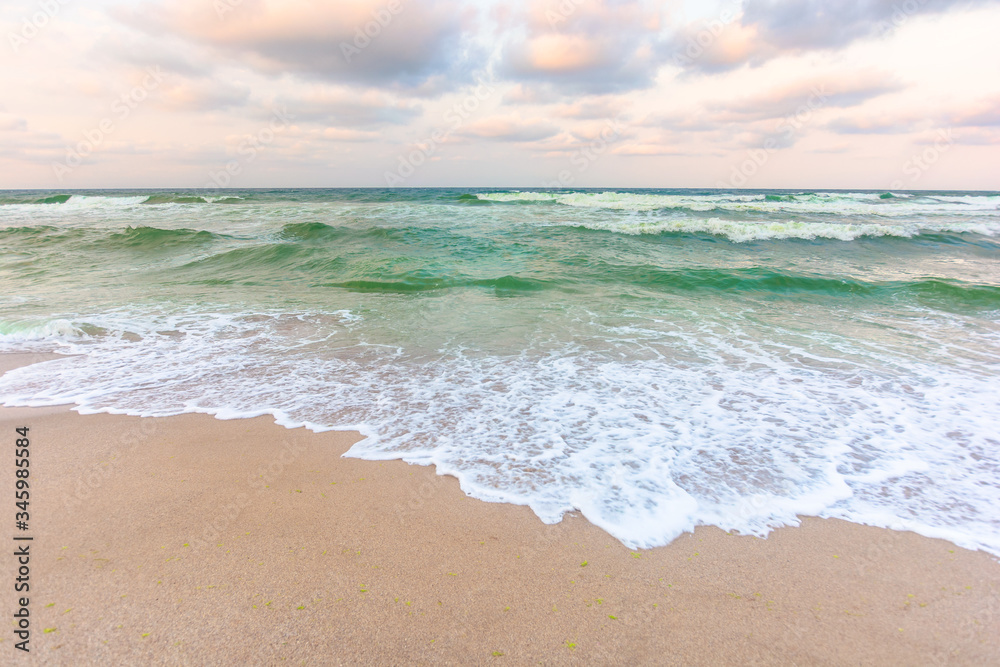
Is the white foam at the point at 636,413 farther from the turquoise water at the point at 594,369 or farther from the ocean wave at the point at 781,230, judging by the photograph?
the ocean wave at the point at 781,230

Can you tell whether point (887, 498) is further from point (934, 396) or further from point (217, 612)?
point (217, 612)

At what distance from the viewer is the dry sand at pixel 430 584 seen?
1846 mm

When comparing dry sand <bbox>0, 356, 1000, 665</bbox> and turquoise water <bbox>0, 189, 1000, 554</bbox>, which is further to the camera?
turquoise water <bbox>0, 189, 1000, 554</bbox>

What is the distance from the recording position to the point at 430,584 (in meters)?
2.13

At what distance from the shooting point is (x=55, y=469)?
301 centimetres

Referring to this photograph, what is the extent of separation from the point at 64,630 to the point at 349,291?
25.1ft

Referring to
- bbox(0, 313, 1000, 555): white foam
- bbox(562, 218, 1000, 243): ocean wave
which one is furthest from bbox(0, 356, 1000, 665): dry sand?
bbox(562, 218, 1000, 243): ocean wave

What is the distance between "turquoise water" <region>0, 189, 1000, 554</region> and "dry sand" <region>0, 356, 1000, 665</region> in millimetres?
283

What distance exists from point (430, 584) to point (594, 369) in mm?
3222

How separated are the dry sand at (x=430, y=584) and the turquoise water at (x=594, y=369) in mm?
283

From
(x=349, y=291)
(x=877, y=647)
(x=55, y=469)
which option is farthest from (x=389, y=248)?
(x=877, y=647)

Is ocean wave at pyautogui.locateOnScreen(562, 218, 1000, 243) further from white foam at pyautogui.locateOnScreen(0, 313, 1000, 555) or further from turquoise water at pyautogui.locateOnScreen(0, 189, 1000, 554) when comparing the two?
Answer: white foam at pyautogui.locateOnScreen(0, 313, 1000, 555)

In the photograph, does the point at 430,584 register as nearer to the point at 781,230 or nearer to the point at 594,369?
the point at 594,369

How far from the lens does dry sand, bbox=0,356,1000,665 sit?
1.85 m
